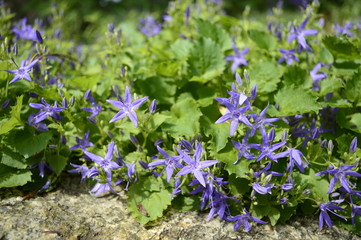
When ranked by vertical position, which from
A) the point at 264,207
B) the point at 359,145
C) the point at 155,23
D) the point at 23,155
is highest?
the point at 155,23

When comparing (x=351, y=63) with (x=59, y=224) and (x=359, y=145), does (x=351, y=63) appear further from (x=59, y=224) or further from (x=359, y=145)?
(x=59, y=224)

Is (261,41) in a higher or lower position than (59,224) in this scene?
higher

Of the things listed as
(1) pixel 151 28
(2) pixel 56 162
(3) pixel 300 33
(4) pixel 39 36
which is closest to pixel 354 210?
(3) pixel 300 33

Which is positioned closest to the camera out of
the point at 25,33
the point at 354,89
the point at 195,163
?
the point at 195,163

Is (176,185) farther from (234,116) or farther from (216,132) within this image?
(234,116)

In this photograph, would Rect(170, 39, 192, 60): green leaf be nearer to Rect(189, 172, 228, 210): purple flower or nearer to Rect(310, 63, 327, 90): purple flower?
Rect(310, 63, 327, 90): purple flower

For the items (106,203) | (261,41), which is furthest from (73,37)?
(106,203)
